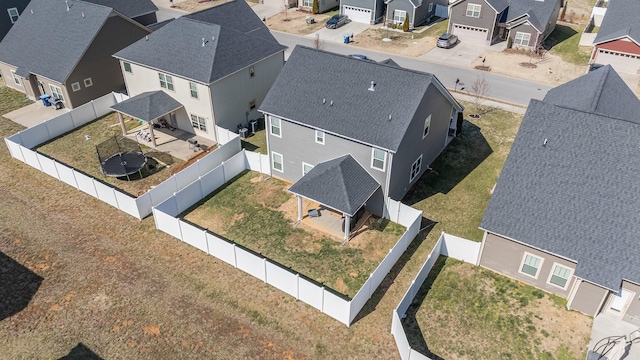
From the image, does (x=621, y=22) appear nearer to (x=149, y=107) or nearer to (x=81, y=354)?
(x=149, y=107)

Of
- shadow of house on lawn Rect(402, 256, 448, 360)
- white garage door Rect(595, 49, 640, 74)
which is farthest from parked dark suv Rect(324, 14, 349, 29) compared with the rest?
shadow of house on lawn Rect(402, 256, 448, 360)

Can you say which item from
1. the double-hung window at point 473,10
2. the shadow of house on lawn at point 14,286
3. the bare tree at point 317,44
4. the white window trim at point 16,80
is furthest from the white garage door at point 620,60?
the white window trim at point 16,80

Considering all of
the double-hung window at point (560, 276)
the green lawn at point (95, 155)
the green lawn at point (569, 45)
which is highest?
the green lawn at point (569, 45)

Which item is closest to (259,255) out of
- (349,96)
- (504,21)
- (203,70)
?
(349,96)

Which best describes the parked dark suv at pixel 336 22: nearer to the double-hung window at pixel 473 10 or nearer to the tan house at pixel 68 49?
the double-hung window at pixel 473 10

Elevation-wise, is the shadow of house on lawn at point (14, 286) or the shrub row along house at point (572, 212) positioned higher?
the shrub row along house at point (572, 212)

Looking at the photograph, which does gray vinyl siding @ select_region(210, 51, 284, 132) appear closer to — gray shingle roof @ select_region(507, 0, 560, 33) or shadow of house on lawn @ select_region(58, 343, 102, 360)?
shadow of house on lawn @ select_region(58, 343, 102, 360)

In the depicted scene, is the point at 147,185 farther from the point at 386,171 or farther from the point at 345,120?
the point at 386,171

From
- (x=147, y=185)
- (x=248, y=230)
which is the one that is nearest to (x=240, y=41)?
(x=147, y=185)
